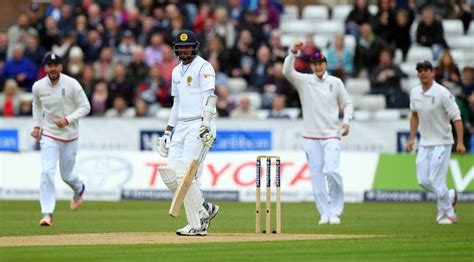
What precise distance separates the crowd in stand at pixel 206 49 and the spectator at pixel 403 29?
22 mm

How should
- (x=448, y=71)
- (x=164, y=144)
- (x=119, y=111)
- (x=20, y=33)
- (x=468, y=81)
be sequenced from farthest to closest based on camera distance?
(x=20, y=33) < (x=119, y=111) < (x=448, y=71) < (x=468, y=81) < (x=164, y=144)

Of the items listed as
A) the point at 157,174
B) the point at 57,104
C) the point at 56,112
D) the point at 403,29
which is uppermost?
the point at 403,29

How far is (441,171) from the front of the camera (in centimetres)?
1773

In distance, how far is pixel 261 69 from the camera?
1056 inches

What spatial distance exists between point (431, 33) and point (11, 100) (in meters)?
9.13

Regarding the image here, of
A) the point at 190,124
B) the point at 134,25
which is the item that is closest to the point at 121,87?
the point at 134,25

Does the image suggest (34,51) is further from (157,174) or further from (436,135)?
(436,135)

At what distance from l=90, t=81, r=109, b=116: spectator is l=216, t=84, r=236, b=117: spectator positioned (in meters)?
2.45

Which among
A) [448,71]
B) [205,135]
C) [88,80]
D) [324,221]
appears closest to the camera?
[205,135]

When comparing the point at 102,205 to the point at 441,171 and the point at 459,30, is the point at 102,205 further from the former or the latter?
the point at 459,30

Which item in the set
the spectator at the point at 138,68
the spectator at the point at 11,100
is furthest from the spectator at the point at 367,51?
the spectator at the point at 11,100

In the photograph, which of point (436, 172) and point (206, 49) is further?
point (206, 49)

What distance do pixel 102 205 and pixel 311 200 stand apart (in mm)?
4007

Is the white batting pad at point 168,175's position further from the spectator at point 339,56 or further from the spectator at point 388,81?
the spectator at point 339,56
